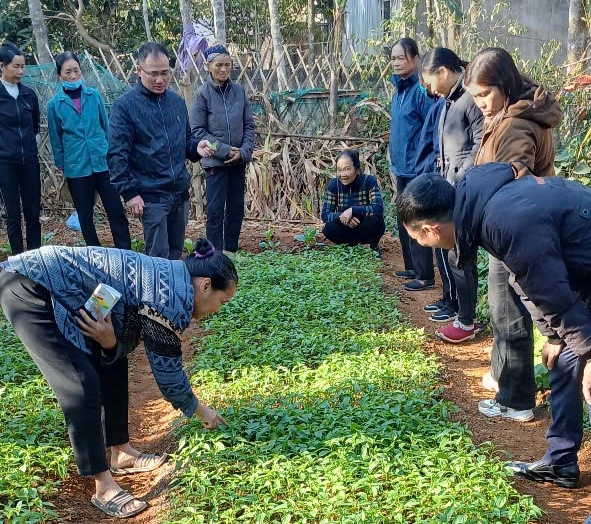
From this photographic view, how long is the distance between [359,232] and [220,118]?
A: 2006 mm

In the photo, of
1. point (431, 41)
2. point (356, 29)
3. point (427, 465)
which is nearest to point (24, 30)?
point (356, 29)

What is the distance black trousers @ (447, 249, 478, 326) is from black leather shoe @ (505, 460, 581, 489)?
1.86 metres

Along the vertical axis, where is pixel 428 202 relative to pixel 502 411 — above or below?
above

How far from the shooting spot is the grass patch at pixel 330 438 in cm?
300

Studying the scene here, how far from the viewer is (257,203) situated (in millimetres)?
9812

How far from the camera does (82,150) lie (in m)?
7.08

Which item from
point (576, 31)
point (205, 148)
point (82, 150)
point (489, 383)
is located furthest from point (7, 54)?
point (576, 31)

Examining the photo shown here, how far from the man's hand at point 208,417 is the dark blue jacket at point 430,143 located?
311 centimetres

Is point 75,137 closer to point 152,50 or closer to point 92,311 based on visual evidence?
point 152,50

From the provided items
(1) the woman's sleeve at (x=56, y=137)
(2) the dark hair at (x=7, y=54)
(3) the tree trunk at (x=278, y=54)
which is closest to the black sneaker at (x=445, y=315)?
(1) the woman's sleeve at (x=56, y=137)

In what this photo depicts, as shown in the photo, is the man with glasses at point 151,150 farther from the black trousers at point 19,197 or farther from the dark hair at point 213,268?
the dark hair at point 213,268

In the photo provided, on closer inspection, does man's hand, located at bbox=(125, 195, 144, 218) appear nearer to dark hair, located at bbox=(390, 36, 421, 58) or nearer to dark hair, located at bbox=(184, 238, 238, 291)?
dark hair, located at bbox=(184, 238, 238, 291)

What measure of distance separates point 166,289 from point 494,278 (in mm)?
1817

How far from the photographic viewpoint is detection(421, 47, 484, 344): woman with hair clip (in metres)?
4.95
